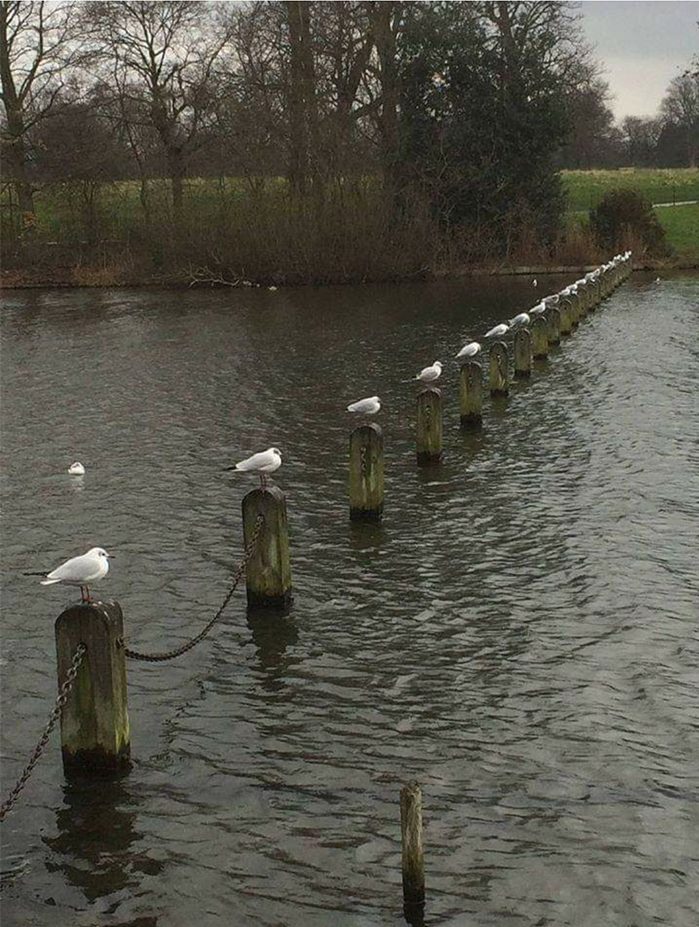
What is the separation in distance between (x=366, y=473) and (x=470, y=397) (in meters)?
4.94

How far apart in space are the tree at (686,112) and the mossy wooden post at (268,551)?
286ft

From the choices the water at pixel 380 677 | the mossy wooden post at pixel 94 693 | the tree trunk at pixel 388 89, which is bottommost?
the water at pixel 380 677

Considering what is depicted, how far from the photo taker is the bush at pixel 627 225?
45.6 meters

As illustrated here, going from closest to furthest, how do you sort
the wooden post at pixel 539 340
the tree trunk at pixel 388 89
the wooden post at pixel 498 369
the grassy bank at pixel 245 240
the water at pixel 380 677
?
the water at pixel 380 677 < the wooden post at pixel 498 369 < the wooden post at pixel 539 340 < the grassy bank at pixel 245 240 < the tree trunk at pixel 388 89

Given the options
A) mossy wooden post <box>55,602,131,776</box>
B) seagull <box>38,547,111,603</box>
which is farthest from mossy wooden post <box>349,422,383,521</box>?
mossy wooden post <box>55,602,131,776</box>

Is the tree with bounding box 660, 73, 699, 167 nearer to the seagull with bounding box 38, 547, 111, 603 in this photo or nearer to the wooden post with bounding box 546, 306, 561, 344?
the wooden post with bounding box 546, 306, 561, 344

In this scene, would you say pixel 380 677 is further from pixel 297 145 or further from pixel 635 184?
pixel 635 184

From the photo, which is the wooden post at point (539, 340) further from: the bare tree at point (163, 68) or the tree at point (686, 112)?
the tree at point (686, 112)

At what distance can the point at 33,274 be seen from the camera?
149ft

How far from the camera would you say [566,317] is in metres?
26.0

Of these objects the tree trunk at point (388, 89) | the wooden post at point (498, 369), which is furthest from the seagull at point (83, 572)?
the tree trunk at point (388, 89)

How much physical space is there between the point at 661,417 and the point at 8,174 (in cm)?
3862

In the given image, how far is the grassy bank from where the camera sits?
40906 mm

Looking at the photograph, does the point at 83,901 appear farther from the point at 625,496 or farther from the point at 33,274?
the point at 33,274
